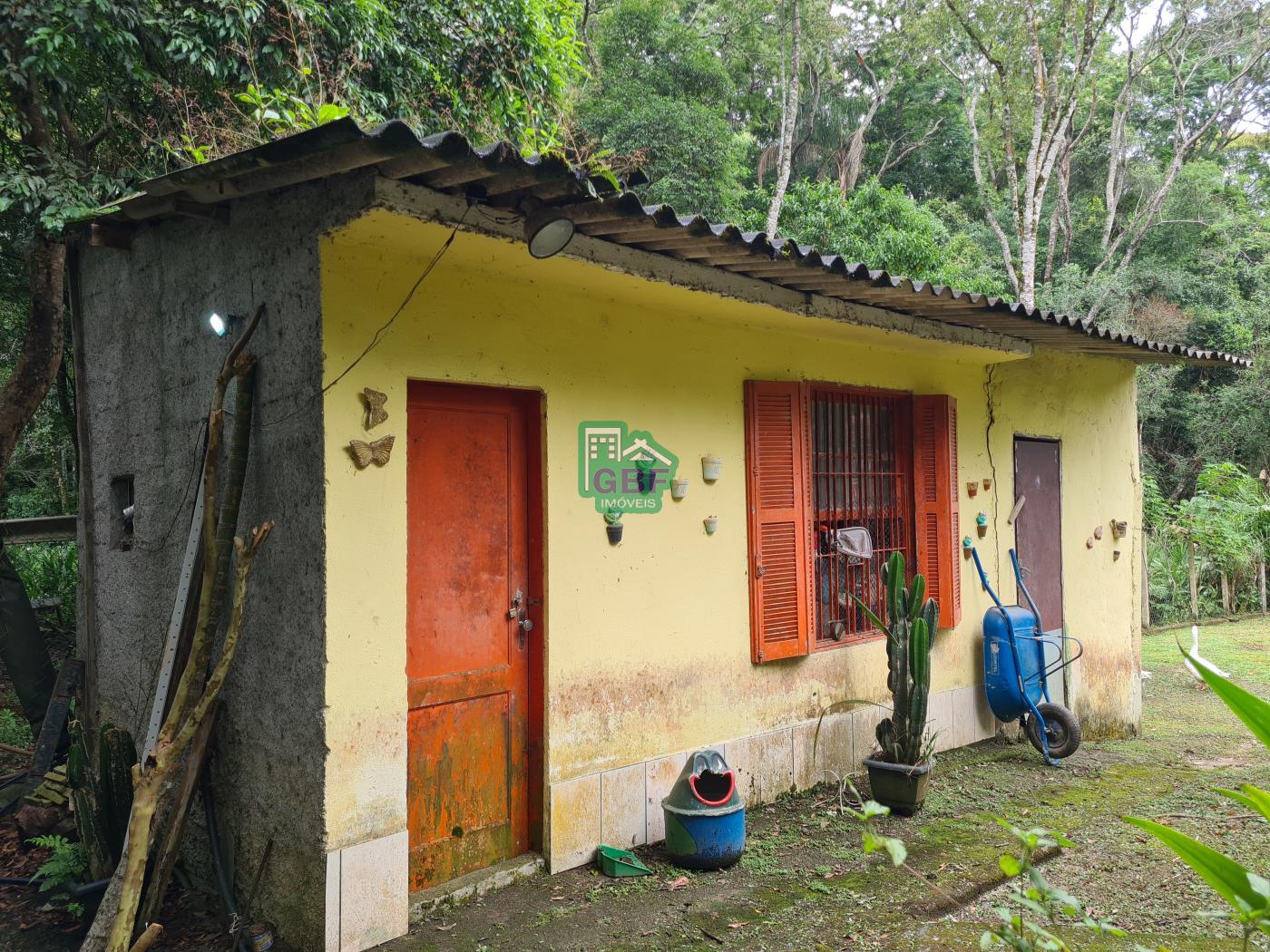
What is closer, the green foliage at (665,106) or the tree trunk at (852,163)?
the green foliage at (665,106)

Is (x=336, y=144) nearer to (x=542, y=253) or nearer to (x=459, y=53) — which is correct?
(x=542, y=253)

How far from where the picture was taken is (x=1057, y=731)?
20.5 feet

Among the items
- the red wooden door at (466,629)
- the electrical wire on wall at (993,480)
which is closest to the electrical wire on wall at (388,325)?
the red wooden door at (466,629)

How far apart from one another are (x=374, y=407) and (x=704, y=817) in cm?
243

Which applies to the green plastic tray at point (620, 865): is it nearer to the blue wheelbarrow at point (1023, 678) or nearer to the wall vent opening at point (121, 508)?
the wall vent opening at point (121, 508)

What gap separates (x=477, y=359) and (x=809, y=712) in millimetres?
3051

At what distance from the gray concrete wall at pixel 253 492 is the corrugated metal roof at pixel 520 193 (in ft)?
0.76

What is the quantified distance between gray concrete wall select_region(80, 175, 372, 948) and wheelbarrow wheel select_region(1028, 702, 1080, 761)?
16.5 ft

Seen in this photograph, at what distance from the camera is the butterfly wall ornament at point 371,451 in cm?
343

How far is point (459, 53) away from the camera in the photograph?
711 centimetres

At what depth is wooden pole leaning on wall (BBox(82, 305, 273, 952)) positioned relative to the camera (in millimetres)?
3059

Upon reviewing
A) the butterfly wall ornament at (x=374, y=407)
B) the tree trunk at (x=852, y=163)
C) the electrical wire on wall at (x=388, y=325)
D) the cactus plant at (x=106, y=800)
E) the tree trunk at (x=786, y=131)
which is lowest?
the cactus plant at (x=106, y=800)

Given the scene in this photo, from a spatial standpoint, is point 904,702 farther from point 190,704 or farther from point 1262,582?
point 1262,582

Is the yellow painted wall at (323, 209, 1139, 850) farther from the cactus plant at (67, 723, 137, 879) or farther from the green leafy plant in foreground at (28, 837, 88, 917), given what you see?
the green leafy plant in foreground at (28, 837, 88, 917)
